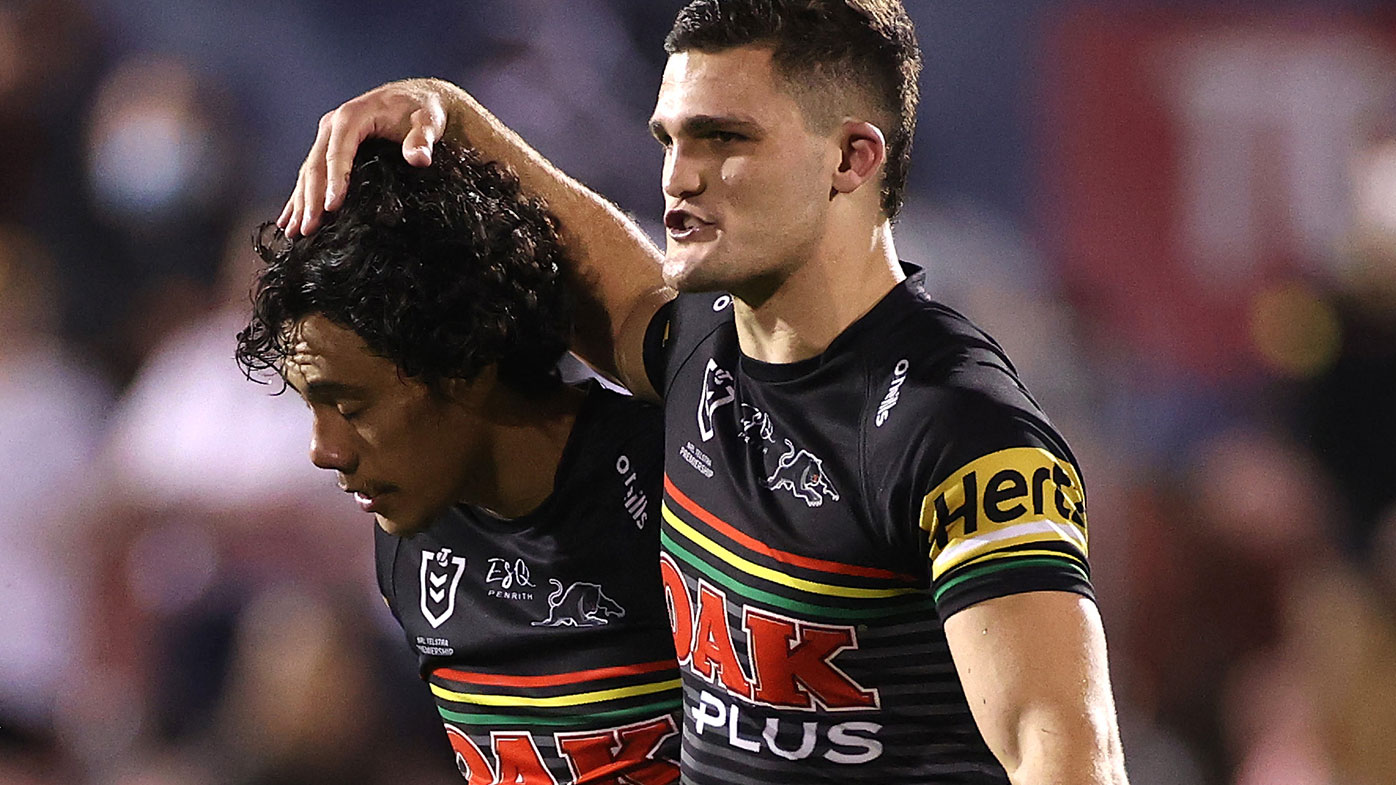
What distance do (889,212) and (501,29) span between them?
271cm

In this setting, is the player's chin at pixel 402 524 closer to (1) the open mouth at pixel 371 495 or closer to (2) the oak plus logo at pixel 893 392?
(1) the open mouth at pixel 371 495

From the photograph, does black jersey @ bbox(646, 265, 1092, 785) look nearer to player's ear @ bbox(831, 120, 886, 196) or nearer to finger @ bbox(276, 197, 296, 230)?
player's ear @ bbox(831, 120, 886, 196)

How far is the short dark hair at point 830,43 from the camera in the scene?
77.5 inches

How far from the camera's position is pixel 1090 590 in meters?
1.69

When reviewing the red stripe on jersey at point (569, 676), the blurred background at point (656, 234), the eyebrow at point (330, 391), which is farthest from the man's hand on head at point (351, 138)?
the blurred background at point (656, 234)

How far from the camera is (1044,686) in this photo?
1.62m

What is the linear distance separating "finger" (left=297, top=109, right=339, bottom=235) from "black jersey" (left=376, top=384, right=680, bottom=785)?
47 centimetres

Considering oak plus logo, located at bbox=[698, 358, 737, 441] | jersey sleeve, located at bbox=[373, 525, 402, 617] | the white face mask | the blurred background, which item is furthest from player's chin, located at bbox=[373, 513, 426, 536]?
the white face mask

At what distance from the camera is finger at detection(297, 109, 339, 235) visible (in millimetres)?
2277

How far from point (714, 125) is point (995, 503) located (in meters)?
0.58

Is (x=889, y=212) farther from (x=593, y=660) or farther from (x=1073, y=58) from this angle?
(x=1073, y=58)

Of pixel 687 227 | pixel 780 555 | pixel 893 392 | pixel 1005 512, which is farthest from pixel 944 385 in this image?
pixel 687 227

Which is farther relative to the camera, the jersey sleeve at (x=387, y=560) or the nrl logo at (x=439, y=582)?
the jersey sleeve at (x=387, y=560)

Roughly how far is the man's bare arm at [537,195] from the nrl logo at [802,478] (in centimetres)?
43
